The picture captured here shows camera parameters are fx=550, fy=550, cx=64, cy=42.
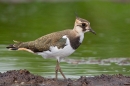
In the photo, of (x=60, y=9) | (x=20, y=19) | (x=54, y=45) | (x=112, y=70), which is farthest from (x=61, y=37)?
(x=60, y=9)

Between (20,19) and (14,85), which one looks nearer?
(14,85)

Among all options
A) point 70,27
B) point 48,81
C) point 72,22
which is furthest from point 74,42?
point 72,22

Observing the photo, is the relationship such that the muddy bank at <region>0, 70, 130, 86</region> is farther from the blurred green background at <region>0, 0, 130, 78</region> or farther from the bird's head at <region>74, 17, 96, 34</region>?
the blurred green background at <region>0, 0, 130, 78</region>

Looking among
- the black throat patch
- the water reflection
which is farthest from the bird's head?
the water reflection

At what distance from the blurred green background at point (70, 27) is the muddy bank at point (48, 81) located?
1.68 m

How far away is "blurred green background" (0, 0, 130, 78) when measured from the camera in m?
15.2

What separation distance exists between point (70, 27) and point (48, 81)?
1374 cm

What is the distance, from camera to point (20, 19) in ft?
97.8

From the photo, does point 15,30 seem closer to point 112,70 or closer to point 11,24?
point 11,24

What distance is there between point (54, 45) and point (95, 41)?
8803 millimetres

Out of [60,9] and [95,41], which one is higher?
[60,9]

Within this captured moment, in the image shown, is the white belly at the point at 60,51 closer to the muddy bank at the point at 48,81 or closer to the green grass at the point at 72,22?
the muddy bank at the point at 48,81

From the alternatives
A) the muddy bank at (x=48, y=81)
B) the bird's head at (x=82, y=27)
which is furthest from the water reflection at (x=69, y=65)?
the muddy bank at (x=48, y=81)

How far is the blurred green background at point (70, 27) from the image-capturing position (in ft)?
50.0
